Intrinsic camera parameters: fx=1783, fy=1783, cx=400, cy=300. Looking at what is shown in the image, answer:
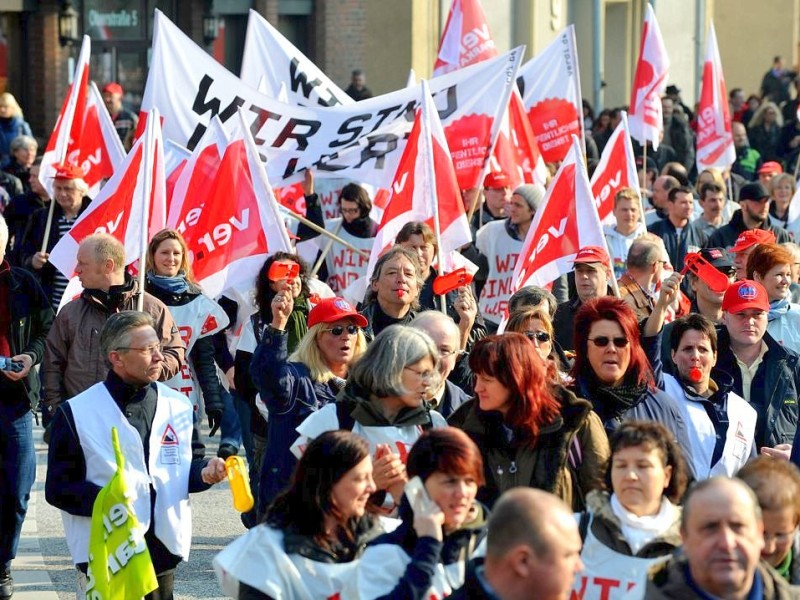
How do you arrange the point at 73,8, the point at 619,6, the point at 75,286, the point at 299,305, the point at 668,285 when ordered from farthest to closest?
1. the point at 619,6
2. the point at 73,8
3. the point at 75,286
4. the point at 299,305
5. the point at 668,285

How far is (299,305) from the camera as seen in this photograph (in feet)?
28.9

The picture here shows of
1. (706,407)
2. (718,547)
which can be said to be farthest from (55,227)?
(718,547)

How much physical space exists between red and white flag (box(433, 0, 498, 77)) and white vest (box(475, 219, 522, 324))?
4204 mm

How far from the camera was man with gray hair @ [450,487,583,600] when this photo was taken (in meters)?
4.21

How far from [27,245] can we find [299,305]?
4217 mm

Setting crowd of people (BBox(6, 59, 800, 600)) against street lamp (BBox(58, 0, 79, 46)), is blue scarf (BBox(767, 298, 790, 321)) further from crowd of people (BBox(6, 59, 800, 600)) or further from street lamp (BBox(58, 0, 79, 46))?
street lamp (BBox(58, 0, 79, 46))

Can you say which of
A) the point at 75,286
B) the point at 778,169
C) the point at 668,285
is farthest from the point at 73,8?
the point at 668,285

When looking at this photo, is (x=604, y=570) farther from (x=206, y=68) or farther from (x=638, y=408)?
(x=206, y=68)

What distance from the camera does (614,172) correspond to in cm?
1331

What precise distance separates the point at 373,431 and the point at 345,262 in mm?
6959

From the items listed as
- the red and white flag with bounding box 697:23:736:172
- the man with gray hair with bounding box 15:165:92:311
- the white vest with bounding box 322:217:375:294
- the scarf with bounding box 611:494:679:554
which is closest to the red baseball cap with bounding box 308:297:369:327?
the scarf with bounding box 611:494:679:554

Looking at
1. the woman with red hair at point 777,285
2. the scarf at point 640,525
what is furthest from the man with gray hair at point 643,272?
the scarf at point 640,525

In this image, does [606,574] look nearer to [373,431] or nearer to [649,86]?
[373,431]

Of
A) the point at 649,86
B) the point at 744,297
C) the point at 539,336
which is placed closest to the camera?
the point at 539,336
